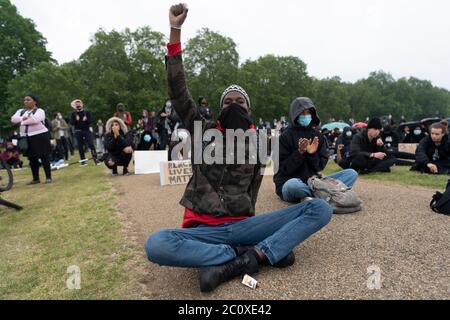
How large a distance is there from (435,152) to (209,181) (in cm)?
746

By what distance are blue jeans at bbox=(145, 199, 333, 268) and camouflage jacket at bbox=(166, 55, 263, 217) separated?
0.14m

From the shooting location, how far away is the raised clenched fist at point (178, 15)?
288cm

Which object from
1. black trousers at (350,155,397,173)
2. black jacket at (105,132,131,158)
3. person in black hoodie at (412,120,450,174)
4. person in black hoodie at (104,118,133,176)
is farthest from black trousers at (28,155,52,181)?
person in black hoodie at (412,120,450,174)

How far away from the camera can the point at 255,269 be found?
2.88m

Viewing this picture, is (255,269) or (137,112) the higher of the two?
(137,112)

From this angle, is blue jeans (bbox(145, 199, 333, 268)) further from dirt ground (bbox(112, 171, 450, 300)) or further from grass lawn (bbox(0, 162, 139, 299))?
grass lawn (bbox(0, 162, 139, 299))

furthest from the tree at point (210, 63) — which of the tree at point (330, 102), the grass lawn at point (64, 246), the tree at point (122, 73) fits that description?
the grass lawn at point (64, 246)

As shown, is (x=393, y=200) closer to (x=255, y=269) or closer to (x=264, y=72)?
(x=255, y=269)

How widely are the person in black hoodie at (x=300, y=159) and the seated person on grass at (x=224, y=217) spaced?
1874 mm

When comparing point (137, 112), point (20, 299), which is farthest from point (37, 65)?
point (20, 299)

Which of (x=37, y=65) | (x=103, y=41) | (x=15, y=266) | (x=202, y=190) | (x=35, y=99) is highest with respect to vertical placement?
(x=103, y=41)

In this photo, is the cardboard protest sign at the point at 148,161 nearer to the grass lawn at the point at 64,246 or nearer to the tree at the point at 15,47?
the grass lawn at the point at 64,246

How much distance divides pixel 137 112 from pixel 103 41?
30.4ft

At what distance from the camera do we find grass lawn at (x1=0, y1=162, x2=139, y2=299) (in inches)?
116
